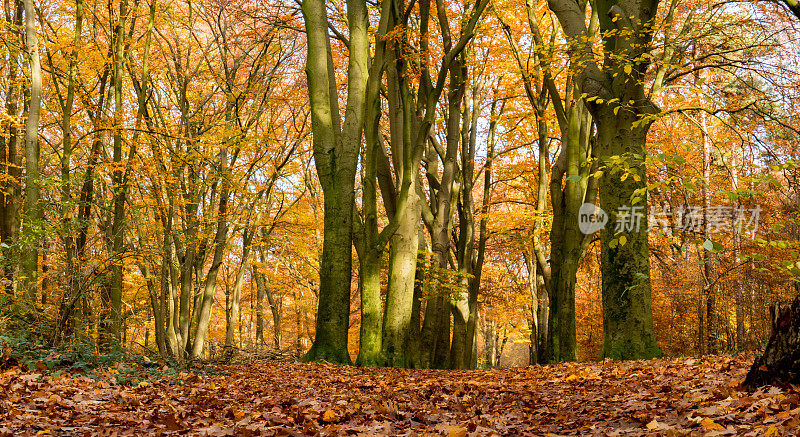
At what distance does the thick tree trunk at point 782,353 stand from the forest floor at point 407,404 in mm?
182

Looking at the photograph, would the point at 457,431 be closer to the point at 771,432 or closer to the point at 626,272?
the point at 771,432

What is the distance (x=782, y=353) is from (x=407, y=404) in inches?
109

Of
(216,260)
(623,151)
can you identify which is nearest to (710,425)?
(623,151)

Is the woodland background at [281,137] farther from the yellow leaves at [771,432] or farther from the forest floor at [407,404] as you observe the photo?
the yellow leaves at [771,432]

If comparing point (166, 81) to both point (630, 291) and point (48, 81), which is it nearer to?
point (48, 81)

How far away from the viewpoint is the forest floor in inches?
131

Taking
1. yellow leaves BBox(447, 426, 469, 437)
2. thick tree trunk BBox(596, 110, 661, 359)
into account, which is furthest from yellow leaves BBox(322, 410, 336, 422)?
thick tree trunk BBox(596, 110, 661, 359)

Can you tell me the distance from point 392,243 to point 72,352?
17.7 feet

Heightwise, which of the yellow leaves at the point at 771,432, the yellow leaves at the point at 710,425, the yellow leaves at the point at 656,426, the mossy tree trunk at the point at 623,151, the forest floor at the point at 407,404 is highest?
the mossy tree trunk at the point at 623,151

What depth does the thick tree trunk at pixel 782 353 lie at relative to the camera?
3.56 m

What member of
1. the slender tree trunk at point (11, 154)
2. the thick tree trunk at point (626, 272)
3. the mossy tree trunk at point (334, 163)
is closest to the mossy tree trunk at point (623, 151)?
the thick tree trunk at point (626, 272)

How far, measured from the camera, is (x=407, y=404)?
187 inches

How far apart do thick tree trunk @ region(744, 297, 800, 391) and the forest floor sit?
0.18m

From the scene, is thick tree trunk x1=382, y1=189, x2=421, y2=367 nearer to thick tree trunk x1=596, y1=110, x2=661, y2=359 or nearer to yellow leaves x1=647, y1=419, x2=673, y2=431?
thick tree trunk x1=596, y1=110, x2=661, y2=359
